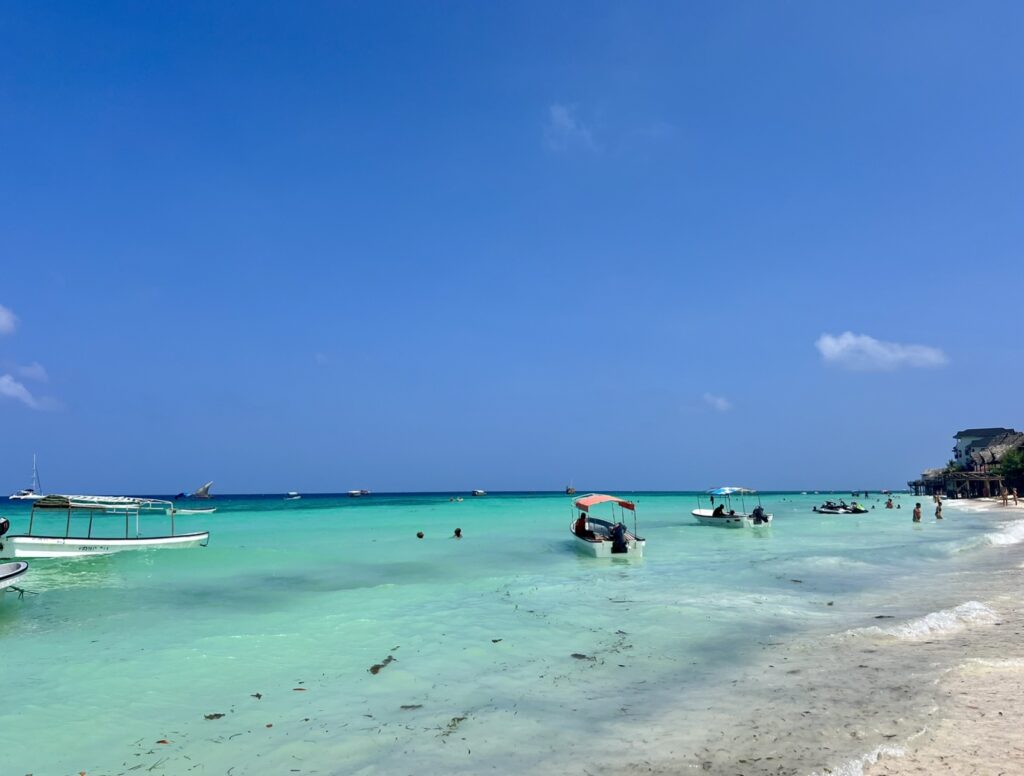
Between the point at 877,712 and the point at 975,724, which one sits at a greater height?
the point at 975,724

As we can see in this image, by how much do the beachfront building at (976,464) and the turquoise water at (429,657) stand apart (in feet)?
203

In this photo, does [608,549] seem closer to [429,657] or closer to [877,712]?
[429,657]

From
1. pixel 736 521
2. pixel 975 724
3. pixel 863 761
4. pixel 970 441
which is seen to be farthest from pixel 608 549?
pixel 970 441

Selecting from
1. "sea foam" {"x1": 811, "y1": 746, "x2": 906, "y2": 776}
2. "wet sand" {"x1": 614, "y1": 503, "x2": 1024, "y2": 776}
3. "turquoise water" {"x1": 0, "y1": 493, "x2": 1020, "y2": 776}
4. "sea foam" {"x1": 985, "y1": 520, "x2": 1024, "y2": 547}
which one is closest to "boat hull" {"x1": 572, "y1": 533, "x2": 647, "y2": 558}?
"turquoise water" {"x1": 0, "y1": 493, "x2": 1020, "y2": 776}

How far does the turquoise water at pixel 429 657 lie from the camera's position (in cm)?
722

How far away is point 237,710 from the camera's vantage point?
339 inches

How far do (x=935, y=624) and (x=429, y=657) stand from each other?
980 cm

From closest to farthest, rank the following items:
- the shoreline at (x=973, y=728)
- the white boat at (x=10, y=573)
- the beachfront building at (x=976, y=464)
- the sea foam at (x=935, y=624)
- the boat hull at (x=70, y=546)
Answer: the shoreline at (x=973, y=728) < the sea foam at (x=935, y=624) < the white boat at (x=10, y=573) < the boat hull at (x=70, y=546) < the beachfront building at (x=976, y=464)

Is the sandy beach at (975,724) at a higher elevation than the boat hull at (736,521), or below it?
higher

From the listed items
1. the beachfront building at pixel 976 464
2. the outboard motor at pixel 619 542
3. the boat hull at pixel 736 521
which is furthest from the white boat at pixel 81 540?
the beachfront building at pixel 976 464

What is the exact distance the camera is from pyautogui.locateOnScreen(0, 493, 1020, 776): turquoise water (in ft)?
23.7

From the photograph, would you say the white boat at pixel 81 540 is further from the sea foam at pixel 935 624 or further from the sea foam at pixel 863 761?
the sea foam at pixel 935 624

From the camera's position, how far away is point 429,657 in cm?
1103

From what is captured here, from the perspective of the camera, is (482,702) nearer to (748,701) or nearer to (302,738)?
(302,738)
